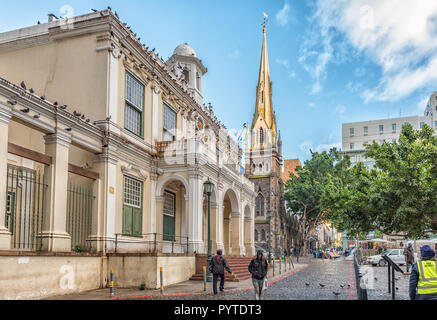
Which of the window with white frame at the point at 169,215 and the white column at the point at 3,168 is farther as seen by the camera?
the window with white frame at the point at 169,215

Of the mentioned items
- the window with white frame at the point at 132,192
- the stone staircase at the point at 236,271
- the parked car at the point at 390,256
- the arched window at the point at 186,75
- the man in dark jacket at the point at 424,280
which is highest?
the arched window at the point at 186,75

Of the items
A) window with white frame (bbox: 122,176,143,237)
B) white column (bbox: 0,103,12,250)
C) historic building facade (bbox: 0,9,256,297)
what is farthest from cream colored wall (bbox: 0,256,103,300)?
window with white frame (bbox: 122,176,143,237)

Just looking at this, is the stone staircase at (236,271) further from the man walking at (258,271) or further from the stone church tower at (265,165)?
the stone church tower at (265,165)

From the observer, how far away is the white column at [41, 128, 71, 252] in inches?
603

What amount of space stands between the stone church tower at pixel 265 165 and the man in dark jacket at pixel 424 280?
191 feet

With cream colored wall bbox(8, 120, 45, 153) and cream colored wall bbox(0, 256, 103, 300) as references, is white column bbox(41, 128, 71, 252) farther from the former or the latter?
cream colored wall bbox(8, 120, 45, 153)

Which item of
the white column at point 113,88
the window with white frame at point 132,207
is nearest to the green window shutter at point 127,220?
the window with white frame at point 132,207

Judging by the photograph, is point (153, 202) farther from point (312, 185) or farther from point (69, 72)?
point (312, 185)

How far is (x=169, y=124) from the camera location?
25.3 metres

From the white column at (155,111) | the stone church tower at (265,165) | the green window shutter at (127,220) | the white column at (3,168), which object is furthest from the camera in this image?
the stone church tower at (265,165)

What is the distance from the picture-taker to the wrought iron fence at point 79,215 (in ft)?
56.7

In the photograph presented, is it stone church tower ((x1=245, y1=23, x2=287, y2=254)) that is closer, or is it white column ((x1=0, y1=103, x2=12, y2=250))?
white column ((x1=0, y1=103, x2=12, y2=250))

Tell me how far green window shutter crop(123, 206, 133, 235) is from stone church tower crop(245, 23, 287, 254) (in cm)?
4654

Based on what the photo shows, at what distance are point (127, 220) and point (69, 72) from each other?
6.94 meters
